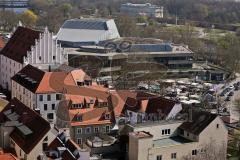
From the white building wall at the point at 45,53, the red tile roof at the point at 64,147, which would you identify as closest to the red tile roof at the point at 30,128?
the red tile roof at the point at 64,147

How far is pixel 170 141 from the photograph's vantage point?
34094 millimetres

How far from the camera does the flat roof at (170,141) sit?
33287 mm

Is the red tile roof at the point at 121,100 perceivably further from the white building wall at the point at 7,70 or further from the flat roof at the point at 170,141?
the white building wall at the point at 7,70

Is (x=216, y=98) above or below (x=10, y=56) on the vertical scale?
below

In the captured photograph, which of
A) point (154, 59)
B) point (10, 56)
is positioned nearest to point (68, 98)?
point (10, 56)

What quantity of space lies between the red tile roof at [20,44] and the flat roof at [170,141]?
21345 mm

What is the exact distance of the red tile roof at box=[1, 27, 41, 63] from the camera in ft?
167

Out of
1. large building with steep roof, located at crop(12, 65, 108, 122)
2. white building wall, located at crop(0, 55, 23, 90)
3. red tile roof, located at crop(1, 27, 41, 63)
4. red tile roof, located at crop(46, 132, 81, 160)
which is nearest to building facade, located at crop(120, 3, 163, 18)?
red tile roof, located at crop(1, 27, 41, 63)

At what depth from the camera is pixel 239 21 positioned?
499 ft

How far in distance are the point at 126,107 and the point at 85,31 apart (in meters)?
52.1

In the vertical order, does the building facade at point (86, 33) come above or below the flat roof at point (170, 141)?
above

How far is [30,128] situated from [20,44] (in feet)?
75.5

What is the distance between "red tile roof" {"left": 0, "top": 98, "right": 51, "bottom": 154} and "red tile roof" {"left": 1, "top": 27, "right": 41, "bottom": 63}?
16.6 m

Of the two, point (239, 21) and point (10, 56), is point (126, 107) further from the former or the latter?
point (239, 21)
